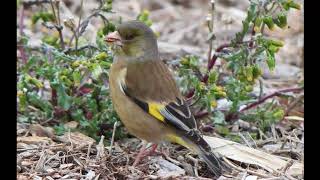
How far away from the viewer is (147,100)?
4613mm

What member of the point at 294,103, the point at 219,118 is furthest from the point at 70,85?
the point at 294,103

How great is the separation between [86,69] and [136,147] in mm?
702

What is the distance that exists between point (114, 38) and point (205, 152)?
1.04 m

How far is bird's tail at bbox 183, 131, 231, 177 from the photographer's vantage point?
14.3 ft

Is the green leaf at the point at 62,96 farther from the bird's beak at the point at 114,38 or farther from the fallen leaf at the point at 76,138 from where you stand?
the bird's beak at the point at 114,38

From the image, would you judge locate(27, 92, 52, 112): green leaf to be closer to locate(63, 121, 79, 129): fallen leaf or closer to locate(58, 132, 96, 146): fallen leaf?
locate(63, 121, 79, 129): fallen leaf

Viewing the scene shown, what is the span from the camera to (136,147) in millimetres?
5090

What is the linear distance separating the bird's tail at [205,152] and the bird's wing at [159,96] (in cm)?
6

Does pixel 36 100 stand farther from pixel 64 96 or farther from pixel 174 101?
pixel 174 101

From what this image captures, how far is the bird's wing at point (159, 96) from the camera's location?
4.55 m

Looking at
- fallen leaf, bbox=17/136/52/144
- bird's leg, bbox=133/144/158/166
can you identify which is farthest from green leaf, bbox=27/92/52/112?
bird's leg, bbox=133/144/158/166

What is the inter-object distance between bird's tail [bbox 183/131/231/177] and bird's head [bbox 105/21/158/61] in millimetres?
773

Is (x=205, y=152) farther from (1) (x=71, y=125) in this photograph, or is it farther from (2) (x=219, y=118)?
(1) (x=71, y=125)
